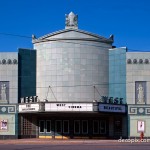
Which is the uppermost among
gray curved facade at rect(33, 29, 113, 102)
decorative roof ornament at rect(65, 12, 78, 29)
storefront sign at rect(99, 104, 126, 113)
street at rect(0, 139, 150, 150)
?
decorative roof ornament at rect(65, 12, 78, 29)

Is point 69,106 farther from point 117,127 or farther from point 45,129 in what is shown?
point 117,127

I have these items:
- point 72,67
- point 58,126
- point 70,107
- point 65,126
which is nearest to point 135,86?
point 72,67

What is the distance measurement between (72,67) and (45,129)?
8.18 meters

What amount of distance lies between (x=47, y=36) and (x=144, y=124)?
50.3 feet

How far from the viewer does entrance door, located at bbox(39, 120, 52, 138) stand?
55.6m

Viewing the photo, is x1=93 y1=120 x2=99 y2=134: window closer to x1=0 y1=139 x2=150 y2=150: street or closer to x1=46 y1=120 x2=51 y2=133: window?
x1=46 y1=120 x2=51 y2=133: window

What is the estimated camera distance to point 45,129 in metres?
55.8

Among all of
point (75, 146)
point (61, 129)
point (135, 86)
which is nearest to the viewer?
point (75, 146)

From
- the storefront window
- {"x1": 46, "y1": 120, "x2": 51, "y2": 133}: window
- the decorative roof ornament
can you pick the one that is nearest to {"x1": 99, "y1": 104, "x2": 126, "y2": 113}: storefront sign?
the storefront window

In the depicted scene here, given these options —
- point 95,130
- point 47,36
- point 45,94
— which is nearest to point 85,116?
point 95,130

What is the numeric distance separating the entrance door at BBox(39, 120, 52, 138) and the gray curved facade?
10.1 feet

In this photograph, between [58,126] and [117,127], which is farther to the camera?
[58,126]

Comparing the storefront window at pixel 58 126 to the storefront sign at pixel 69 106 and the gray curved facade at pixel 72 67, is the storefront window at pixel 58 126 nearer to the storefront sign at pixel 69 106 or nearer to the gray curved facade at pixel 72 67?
the gray curved facade at pixel 72 67

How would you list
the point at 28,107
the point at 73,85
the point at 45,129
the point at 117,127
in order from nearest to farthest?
1. the point at 28,107
2. the point at 73,85
3. the point at 117,127
4. the point at 45,129
